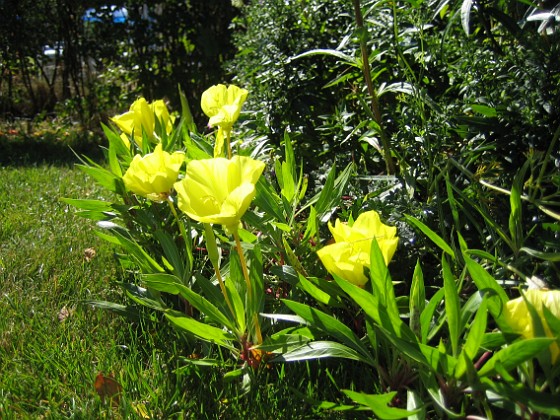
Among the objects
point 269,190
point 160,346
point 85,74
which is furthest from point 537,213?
point 85,74

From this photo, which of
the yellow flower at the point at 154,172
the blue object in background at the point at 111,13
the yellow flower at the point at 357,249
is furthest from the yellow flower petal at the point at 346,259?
the blue object in background at the point at 111,13

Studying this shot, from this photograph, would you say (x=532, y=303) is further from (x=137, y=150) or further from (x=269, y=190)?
(x=137, y=150)

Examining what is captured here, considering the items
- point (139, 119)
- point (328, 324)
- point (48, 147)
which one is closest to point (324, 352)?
point (328, 324)

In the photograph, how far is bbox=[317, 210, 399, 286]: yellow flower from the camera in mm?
1311

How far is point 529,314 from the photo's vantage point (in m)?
1.04

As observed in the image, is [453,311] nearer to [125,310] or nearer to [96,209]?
[125,310]

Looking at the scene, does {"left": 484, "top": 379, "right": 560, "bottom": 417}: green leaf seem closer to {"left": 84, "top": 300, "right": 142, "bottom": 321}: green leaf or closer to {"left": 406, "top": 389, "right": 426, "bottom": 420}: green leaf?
{"left": 406, "top": 389, "right": 426, "bottom": 420}: green leaf

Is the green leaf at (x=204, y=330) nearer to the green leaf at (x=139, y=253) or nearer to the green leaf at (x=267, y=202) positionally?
the green leaf at (x=139, y=253)

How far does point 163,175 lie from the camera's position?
1514 mm

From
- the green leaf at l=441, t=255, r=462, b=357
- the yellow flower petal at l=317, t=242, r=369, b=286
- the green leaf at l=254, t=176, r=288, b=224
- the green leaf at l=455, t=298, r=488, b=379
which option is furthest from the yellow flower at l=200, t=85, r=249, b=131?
the green leaf at l=455, t=298, r=488, b=379

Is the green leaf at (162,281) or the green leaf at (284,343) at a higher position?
the green leaf at (162,281)

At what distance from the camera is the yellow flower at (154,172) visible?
1.52m

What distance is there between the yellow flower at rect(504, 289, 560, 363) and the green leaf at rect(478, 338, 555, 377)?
0.06 metres

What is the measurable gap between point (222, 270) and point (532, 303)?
3.32ft
